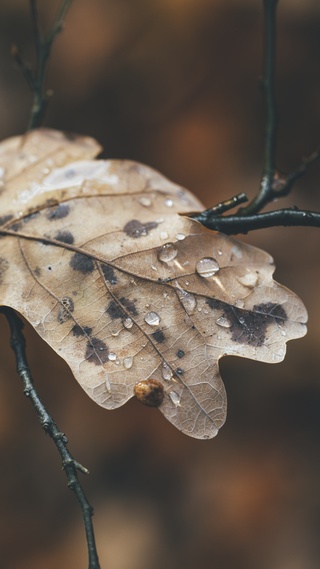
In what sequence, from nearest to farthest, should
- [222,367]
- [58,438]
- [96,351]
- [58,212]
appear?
[58,438], [96,351], [58,212], [222,367]

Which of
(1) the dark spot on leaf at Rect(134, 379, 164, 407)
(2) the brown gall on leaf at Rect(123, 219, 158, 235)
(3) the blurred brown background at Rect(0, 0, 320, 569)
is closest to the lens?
(1) the dark spot on leaf at Rect(134, 379, 164, 407)

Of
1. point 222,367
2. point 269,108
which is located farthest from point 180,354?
point 222,367

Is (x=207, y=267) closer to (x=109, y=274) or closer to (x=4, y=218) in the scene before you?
(x=109, y=274)

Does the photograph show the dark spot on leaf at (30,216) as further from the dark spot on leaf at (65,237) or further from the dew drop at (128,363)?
the dew drop at (128,363)

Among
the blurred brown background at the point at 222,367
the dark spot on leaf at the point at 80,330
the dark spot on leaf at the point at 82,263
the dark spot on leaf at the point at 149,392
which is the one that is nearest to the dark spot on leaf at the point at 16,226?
the dark spot on leaf at the point at 82,263

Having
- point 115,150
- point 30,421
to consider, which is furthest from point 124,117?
point 30,421

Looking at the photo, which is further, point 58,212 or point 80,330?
point 58,212

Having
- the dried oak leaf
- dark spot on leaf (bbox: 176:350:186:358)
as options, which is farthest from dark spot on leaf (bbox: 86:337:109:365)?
dark spot on leaf (bbox: 176:350:186:358)

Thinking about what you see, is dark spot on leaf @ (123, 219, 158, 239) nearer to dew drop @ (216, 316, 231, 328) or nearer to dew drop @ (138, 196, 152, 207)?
dew drop @ (138, 196, 152, 207)
